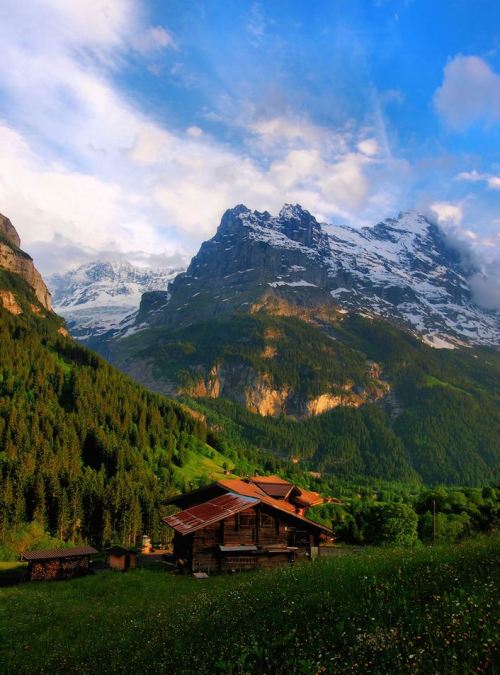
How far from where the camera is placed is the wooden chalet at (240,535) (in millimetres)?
45250

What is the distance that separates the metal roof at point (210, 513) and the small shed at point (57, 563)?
10384 mm

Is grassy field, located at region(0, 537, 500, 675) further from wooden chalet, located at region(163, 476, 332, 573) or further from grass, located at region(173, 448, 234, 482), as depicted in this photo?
grass, located at region(173, 448, 234, 482)

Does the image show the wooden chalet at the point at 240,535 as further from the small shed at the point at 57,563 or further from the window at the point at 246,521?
the small shed at the point at 57,563

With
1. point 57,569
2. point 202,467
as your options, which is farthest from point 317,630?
point 202,467

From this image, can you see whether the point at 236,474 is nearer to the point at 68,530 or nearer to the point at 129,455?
the point at 129,455

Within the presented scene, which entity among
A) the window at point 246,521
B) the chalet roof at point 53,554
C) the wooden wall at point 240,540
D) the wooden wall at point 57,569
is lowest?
the wooden wall at point 57,569

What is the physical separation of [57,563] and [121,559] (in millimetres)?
7047

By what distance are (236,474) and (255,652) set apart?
141060 millimetres

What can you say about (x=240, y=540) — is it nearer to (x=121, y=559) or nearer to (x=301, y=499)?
(x=121, y=559)

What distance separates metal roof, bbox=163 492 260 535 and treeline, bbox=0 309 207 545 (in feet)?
134

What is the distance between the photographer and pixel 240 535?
153ft

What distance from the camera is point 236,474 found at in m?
148

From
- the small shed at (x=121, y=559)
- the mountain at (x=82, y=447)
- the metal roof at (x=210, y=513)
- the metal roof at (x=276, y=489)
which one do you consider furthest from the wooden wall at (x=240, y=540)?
the mountain at (x=82, y=447)

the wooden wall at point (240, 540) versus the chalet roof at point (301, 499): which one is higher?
the chalet roof at point (301, 499)
